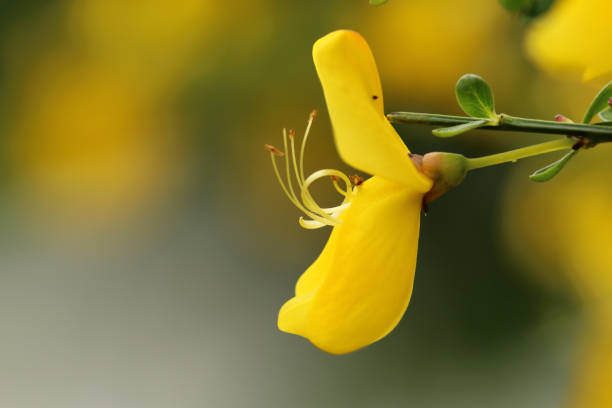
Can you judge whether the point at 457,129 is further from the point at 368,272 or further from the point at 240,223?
the point at 240,223

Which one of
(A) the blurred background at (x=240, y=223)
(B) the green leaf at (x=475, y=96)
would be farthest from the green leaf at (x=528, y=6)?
(A) the blurred background at (x=240, y=223)

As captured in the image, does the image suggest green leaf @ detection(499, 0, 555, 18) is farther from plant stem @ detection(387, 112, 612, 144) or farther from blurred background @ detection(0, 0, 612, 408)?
blurred background @ detection(0, 0, 612, 408)

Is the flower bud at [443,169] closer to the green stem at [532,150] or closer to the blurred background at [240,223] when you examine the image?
the green stem at [532,150]

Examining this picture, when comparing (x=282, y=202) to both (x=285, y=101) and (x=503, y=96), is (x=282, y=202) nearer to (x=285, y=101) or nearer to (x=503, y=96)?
(x=285, y=101)

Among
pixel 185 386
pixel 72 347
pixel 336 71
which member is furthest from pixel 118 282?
pixel 336 71

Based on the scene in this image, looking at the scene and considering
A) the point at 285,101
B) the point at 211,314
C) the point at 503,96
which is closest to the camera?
the point at 503,96

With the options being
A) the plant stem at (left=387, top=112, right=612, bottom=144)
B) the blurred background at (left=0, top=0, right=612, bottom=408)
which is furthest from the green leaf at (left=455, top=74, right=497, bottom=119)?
the blurred background at (left=0, top=0, right=612, bottom=408)
